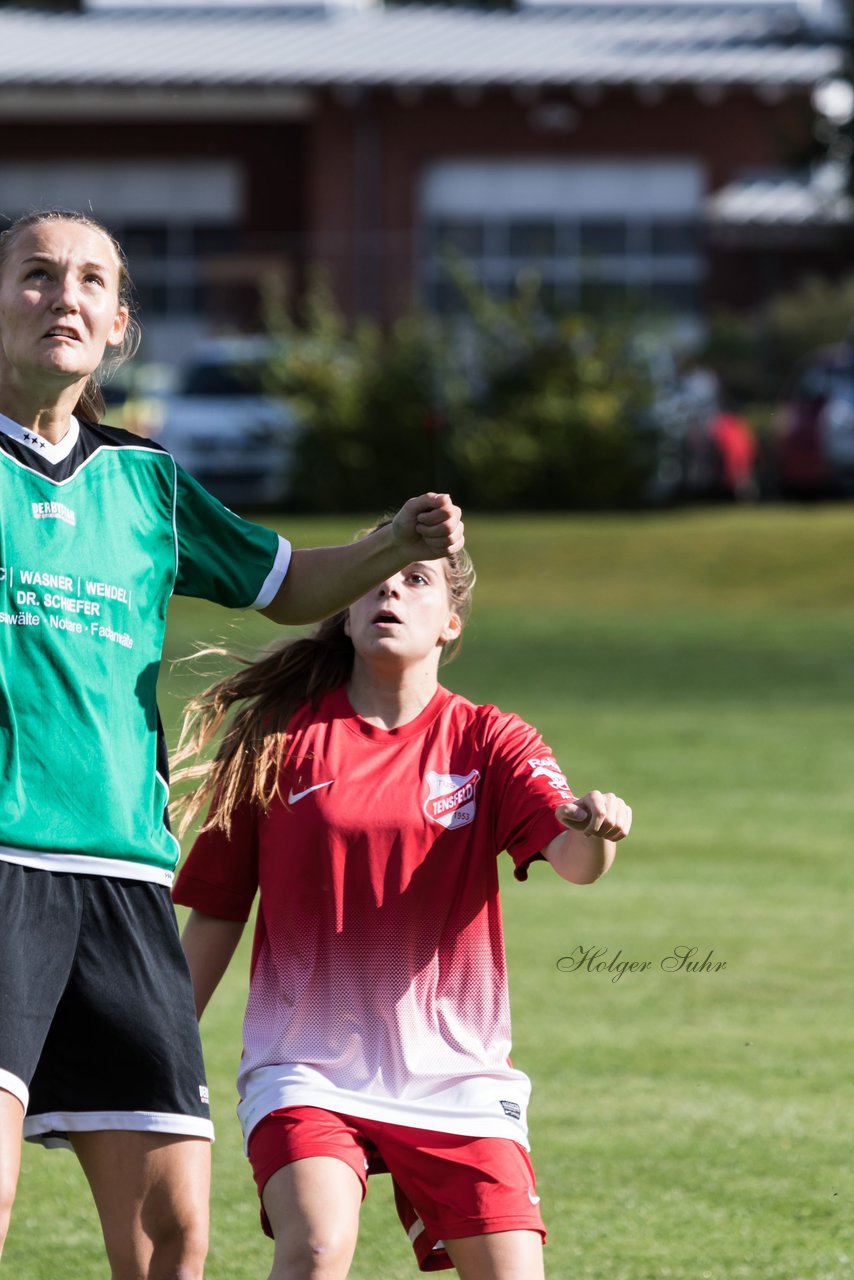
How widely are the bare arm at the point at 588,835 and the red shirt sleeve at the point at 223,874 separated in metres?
0.59

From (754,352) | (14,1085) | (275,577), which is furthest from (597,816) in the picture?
(754,352)

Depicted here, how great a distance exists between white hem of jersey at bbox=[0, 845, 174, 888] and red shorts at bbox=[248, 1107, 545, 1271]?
527 mm

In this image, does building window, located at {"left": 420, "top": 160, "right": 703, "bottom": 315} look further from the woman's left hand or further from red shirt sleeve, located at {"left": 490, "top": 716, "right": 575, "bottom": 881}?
the woman's left hand

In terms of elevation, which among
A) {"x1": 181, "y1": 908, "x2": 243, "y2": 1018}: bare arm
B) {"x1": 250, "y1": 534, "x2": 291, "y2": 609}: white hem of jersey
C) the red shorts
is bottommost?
the red shorts

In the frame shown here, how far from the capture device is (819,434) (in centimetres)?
2606

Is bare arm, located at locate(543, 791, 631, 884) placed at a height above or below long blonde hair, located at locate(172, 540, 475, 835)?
below

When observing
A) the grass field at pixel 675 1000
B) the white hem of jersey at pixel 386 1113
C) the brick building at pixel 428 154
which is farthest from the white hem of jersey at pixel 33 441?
the brick building at pixel 428 154

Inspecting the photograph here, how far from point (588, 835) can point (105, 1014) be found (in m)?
0.85

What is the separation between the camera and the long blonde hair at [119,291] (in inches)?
142

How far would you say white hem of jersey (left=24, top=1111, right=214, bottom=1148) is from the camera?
11.4 feet

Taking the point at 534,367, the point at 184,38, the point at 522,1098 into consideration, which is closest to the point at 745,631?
the point at 534,367

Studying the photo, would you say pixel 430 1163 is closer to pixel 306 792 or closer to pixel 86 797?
pixel 306 792

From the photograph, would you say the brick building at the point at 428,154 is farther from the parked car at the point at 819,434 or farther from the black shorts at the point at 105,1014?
the black shorts at the point at 105,1014

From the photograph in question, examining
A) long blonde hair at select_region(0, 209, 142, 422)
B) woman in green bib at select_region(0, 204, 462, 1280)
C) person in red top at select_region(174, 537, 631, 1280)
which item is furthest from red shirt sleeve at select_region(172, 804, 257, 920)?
long blonde hair at select_region(0, 209, 142, 422)
